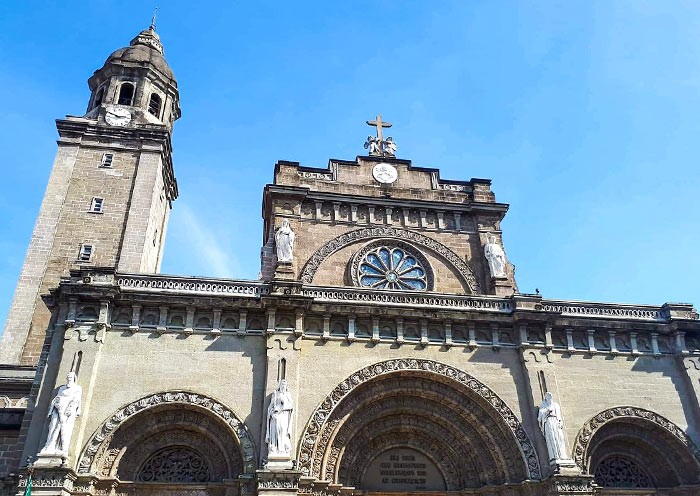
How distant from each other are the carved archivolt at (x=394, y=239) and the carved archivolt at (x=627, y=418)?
752 cm

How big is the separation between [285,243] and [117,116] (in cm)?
1546

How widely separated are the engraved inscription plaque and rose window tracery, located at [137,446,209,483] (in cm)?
579

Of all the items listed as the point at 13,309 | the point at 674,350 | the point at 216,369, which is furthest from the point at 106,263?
the point at 674,350

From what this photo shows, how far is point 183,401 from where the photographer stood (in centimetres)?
1881

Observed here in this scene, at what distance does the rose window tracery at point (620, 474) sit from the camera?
2075 centimetres

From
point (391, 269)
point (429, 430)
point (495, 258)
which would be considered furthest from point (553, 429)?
point (391, 269)

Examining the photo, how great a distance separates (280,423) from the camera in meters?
18.3

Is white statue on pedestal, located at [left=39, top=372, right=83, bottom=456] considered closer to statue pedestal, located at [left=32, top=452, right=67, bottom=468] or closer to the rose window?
statue pedestal, located at [left=32, top=452, right=67, bottom=468]

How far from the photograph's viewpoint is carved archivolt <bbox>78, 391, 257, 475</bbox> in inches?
699

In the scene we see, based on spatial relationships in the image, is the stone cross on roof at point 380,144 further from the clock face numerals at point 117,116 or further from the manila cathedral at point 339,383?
the clock face numerals at point 117,116

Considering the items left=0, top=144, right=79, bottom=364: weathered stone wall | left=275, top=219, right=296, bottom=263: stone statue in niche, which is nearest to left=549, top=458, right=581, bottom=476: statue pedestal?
left=275, top=219, right=296, bottom=263: stone statue in niche

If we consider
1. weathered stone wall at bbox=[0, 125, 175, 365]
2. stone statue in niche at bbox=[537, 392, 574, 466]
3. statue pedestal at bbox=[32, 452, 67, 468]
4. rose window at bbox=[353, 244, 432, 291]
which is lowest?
statue pedestal at bbox=[32, 452, 67, 468]

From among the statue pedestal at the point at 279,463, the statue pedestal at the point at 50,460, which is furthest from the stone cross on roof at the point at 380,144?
the statue pedestal at the point at 50,460

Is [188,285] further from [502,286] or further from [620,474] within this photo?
[620,474]
